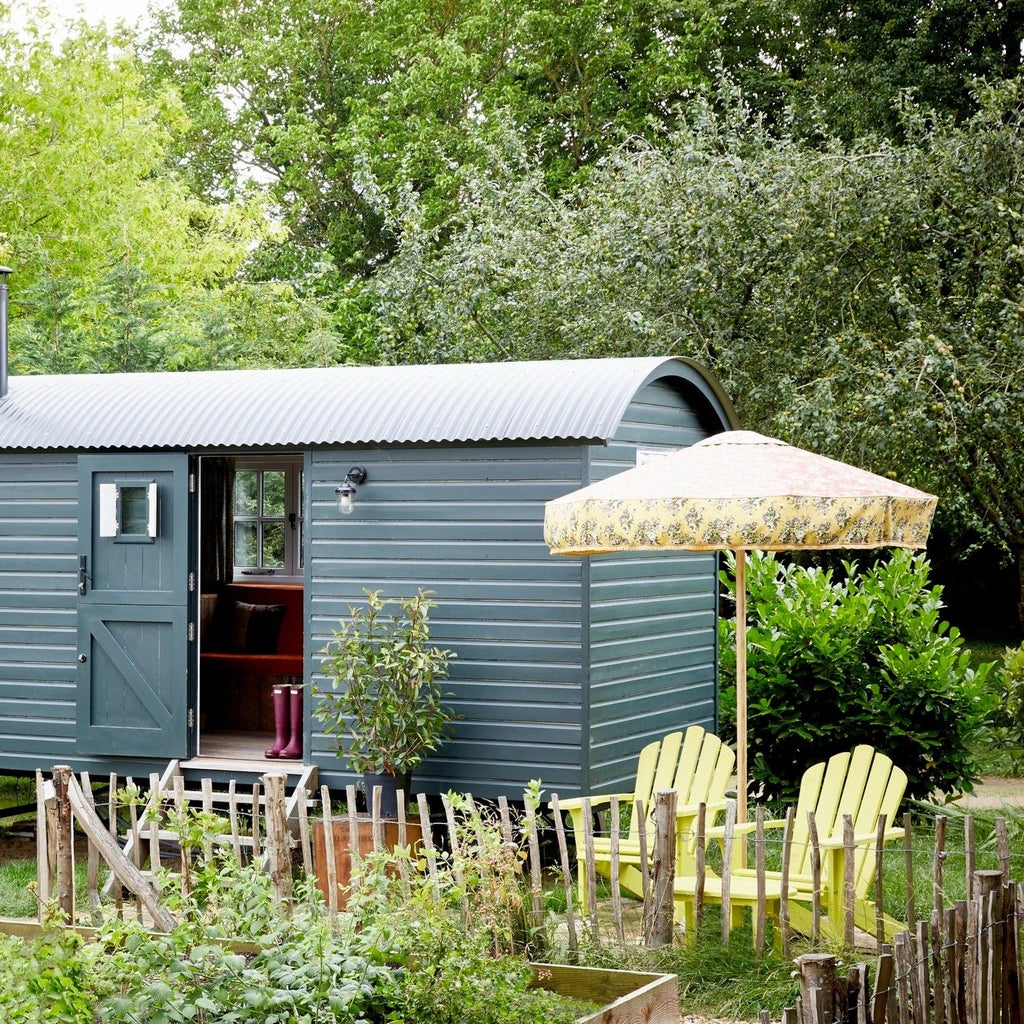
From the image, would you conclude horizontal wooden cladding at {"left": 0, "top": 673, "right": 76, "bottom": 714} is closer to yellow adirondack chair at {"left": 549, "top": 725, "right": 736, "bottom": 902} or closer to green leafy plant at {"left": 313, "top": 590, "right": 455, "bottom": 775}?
green leafy plant at {"left": 313, "top": 590, "right": 455, "bottom": 775}

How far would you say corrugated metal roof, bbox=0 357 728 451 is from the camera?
825cm

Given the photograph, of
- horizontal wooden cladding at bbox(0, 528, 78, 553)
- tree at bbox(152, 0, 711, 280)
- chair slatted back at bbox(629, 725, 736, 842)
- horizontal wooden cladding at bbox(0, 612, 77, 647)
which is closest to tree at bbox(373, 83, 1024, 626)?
chair slatted back at bbox(629, 725, 736, 842)

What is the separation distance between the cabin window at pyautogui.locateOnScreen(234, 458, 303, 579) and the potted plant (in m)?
3.01

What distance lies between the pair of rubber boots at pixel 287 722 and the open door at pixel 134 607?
20.9 inches

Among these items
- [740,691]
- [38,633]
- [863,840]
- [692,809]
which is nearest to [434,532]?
[740,691]

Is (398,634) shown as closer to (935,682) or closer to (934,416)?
(935,682)

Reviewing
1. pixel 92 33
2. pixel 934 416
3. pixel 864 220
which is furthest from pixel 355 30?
pixel 934 416

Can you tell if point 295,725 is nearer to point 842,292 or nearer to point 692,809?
point 692,809

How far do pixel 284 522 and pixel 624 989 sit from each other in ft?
23.2

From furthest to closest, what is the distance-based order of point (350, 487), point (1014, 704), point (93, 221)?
point (93, 221) → point (350, 487) → point (1014, 704)

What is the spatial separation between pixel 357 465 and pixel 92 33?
16.7 m

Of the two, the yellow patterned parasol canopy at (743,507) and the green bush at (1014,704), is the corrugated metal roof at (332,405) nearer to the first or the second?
the yellow patterned parasol canopy at (743,507)

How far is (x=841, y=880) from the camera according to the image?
6230 mm

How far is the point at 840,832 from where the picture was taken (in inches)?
257
